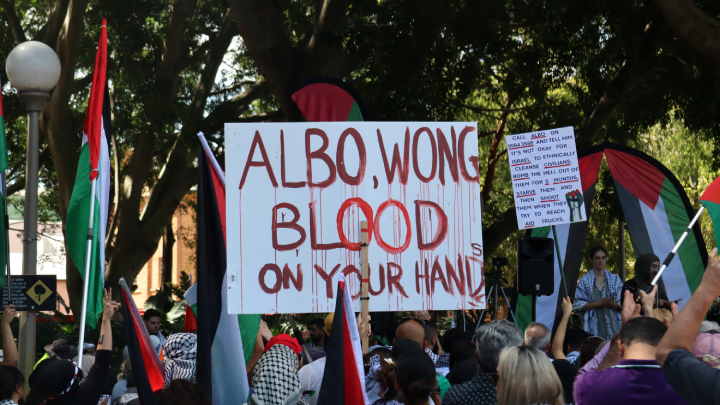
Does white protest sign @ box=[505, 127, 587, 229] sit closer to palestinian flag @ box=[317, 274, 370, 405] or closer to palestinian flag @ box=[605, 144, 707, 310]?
palestinian flag @ box=[605, 144, 707, 310]

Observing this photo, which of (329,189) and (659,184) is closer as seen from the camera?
(329,189)

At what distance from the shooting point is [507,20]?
418 inches

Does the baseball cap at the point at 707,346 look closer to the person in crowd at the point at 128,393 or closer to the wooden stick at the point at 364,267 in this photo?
the wooden stick at the point at 364,267

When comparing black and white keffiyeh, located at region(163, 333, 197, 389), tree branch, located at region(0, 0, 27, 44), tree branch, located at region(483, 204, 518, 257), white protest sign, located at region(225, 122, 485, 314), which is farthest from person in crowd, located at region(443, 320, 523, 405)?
tree branch, located at region(0, 0, 27, 44)

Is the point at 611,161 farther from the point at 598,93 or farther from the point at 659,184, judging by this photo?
the point at 598,93

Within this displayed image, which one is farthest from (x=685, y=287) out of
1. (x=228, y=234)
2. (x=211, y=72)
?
(x=211, y=72)

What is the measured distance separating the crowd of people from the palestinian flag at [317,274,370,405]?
0.07m

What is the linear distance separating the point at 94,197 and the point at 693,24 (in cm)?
751

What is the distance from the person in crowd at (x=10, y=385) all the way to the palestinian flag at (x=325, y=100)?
17.3ft

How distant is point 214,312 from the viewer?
3.83 m

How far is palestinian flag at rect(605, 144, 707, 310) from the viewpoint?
28.4 ft

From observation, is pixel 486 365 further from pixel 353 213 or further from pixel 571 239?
pixel 571 239

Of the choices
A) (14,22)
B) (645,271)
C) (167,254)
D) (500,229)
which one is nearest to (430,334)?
(645,271)

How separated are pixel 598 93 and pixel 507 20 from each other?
233 centimetres
